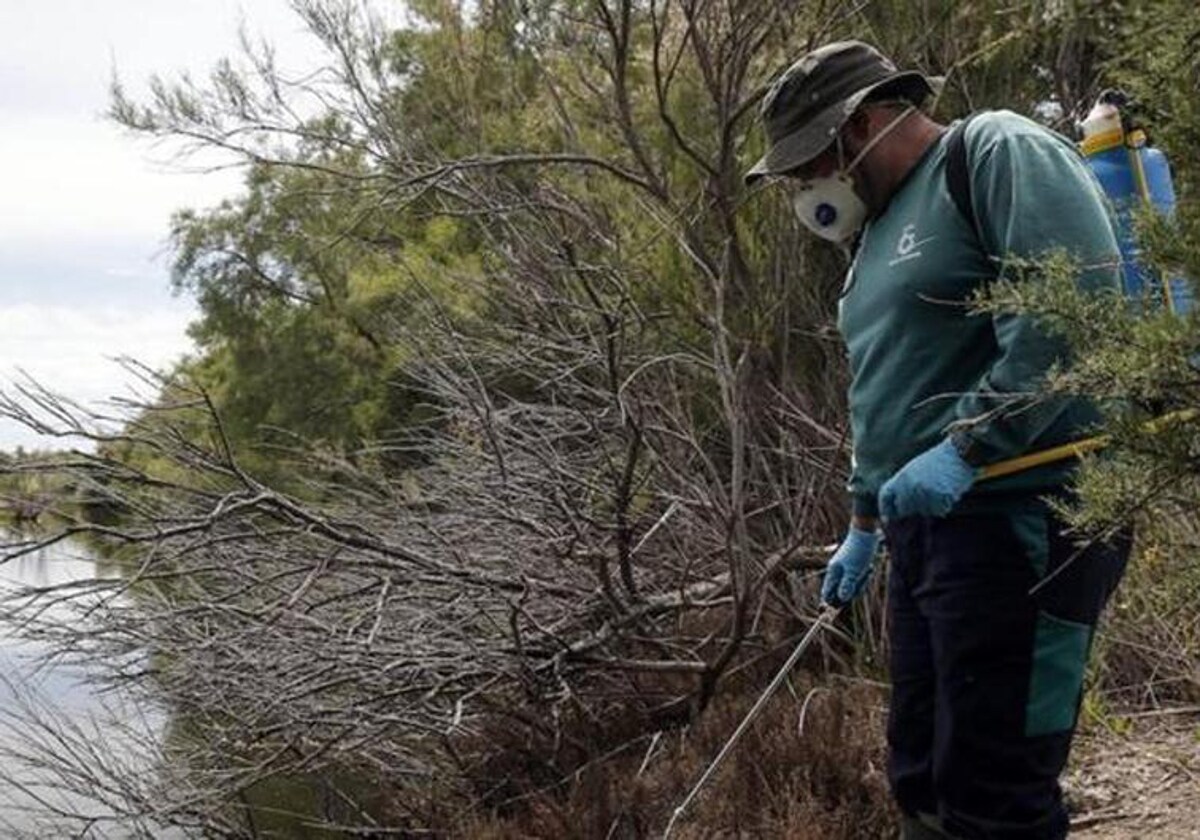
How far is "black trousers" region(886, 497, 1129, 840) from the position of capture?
2480 mm

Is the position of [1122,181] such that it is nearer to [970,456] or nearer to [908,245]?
[908,245]

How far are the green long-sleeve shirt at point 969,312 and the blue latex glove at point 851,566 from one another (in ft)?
1.08

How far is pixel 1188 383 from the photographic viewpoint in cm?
186

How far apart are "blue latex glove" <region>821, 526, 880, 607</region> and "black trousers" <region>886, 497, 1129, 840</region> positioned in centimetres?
62

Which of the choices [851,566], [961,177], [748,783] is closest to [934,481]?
[961,177]

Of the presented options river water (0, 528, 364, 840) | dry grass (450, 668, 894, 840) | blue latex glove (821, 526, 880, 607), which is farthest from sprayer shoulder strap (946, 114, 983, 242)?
river water (0, 528, 364, 840)

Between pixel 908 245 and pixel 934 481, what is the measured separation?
18.2 inches

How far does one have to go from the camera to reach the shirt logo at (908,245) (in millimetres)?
2637

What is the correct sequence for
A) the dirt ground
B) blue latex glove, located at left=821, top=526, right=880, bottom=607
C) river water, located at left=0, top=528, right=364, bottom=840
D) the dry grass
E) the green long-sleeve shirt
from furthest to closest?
river water, located at left=0, top=528, right=364, bottom=840 → the dry grass → the dirt ground → blue latex glove, located at left=821, top=526, right=880, bottom=607 → the green long-sleeve shirt

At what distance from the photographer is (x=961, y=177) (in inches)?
103

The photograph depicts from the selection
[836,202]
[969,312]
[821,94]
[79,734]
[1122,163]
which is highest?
[821,94]

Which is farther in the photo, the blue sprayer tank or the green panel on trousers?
the blue sprayer tank

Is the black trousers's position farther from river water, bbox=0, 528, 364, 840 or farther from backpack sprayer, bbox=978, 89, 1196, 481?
river water, bbox=0, 528, 364, 840

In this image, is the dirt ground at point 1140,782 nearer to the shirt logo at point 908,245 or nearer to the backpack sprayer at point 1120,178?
the backpack sprayer at point 1120,178
